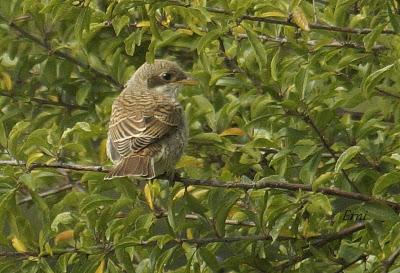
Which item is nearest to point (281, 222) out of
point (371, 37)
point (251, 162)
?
point (371, 37)

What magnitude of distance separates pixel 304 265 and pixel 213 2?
1.39 m

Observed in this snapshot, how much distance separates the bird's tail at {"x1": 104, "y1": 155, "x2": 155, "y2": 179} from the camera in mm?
4738

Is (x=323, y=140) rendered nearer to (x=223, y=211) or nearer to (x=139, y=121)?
(x=223, y=211)

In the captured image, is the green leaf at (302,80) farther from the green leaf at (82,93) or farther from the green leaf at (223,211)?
the green leaf at (82,93)

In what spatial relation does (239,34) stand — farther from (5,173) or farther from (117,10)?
(5,173)

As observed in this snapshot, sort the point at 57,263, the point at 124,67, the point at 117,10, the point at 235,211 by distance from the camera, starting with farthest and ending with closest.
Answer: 1. the point at 124,67
2. the point at 235,211
3. the point at 57,263
4. the point at 117,10

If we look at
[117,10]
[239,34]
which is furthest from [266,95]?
[117,10]

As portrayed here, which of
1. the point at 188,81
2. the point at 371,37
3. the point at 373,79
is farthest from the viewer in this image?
the point at 188,81

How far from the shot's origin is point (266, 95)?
535 centimetres

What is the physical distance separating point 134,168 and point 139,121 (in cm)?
62

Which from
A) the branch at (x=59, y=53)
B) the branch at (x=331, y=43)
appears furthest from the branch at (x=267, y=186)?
the branch at (x=59, y=53)

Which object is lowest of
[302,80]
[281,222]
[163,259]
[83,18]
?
[163,259]

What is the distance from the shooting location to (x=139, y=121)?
5453 mm

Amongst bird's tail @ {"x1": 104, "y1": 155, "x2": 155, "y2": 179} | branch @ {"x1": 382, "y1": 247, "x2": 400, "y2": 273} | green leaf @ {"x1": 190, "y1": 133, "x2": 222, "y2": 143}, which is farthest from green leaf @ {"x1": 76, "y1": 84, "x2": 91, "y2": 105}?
branch @ {"x1": 382, "y1": 247, "x2": 400, "y2": 273}
